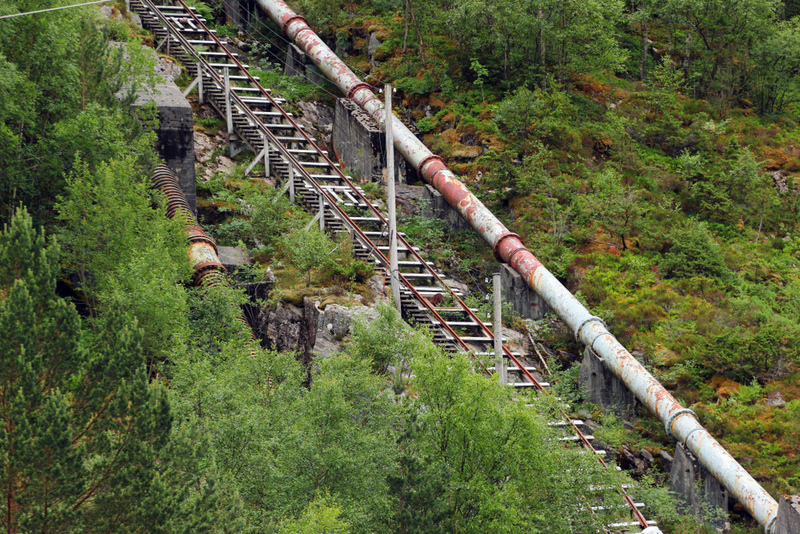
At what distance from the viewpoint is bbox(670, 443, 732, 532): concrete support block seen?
19.5 m

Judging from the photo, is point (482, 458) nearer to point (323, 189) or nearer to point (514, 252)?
point (514, 252)

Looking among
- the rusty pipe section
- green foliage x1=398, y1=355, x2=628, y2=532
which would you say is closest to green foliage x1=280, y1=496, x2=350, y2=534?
green foliage x1=398, y1=355, x2=628, y2=532

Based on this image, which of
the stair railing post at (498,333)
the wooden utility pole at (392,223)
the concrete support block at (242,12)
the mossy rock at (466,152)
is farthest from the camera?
the concrete support block at (242,12)

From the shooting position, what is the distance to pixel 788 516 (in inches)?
645

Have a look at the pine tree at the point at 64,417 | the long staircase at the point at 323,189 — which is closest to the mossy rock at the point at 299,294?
the long staircase at the point at 323,189

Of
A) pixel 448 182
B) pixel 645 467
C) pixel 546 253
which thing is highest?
pixel 448 182

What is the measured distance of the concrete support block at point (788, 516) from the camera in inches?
637

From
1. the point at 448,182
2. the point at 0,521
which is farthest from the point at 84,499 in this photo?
the point at 448,182

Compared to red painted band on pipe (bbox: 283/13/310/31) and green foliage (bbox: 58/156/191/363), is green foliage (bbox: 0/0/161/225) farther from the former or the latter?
red painted band on pipe (bbox: 283/13/310/31)

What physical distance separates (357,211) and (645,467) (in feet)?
38.3

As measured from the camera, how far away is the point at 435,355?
1698 cm

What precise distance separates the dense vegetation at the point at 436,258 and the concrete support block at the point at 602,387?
59cm

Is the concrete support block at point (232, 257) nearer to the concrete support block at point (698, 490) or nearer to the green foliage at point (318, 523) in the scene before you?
the green foliage at point (318, 523)

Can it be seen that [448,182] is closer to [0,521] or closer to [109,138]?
[109,138]
